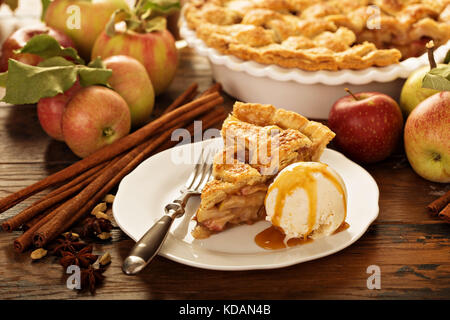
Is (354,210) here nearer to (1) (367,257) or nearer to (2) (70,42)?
(1) (367,257)

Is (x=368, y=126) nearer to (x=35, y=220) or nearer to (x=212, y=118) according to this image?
(x=212, y=118)

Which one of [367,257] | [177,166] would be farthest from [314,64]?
[367,257]

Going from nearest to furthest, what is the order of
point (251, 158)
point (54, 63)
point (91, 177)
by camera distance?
point (251, 158)
point (91, 177)
point (54, 63)

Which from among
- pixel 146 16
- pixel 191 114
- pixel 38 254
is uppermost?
pixel 146 16

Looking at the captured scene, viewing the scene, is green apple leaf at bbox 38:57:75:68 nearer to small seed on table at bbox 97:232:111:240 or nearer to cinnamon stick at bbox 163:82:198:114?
cinnamon stick at bbox 163:82:198:114

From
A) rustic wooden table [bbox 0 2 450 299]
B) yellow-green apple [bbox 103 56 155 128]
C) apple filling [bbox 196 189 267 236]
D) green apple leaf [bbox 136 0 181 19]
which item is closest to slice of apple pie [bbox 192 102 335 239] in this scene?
apple filling [bbox 196 189 267 236]


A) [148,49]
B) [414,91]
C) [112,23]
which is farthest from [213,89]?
[414,91]
